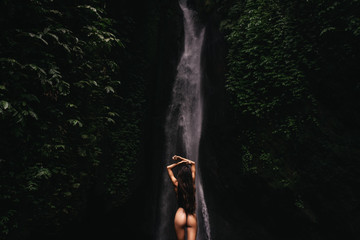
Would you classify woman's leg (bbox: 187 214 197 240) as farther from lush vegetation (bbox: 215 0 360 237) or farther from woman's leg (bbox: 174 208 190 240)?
lush vegetation (bbox: 215 0 360 237)

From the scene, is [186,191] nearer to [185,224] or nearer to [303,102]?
[185,224]

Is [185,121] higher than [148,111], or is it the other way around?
[148,111]

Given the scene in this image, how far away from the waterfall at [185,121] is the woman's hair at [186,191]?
619 centimetres

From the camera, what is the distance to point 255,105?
22.0 feet

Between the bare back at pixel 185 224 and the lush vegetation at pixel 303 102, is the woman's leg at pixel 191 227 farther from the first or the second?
the lush vegetation at pixel 303 102

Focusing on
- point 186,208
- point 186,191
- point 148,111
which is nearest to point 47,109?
point 186,191

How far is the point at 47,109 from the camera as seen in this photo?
3.71 m

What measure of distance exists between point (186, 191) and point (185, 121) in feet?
24.3

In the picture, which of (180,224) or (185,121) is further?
(185,121)

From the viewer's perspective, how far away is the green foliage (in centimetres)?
309

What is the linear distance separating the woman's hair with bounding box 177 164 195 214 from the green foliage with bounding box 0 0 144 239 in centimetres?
244

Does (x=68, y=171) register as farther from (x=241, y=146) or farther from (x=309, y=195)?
(x=309, y=195)

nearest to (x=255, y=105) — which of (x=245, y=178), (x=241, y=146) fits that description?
(x=241, y=146)

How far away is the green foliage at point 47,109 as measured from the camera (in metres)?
3.09
